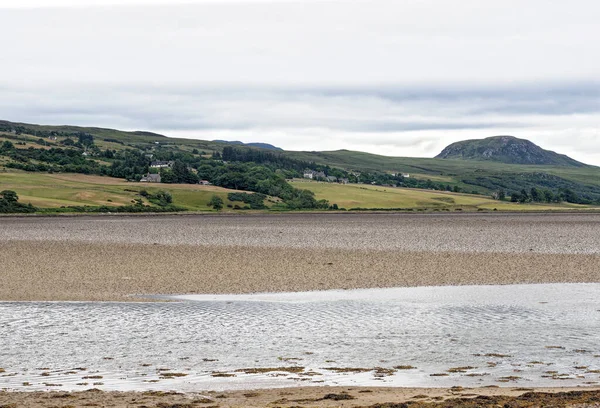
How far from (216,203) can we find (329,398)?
331ft

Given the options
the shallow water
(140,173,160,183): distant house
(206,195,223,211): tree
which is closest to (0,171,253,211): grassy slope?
(206,195,223,211): tree

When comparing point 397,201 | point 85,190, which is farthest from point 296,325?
point 397,201

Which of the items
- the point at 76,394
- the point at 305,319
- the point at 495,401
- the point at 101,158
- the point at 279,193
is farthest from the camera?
the point at 101,158

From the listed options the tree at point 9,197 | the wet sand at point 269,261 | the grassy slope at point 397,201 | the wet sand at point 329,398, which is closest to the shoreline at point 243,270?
the wet sand at point 269,261

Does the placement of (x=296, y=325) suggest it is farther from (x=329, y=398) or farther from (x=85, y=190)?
(x=85, y=190)

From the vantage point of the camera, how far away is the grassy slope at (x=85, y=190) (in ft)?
343

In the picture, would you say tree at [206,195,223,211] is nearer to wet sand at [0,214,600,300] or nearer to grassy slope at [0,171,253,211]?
grassy slope at [0,171,253,211]

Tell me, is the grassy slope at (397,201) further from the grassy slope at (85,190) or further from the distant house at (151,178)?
the distant house at (151,178)

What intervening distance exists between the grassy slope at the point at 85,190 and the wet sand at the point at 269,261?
159ft

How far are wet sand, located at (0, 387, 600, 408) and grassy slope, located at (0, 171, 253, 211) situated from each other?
85.7 m

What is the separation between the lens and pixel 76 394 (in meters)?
12.8

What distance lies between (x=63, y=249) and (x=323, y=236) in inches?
713

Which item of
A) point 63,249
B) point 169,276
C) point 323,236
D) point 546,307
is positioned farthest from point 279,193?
point 546,307

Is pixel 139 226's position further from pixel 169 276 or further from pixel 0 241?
pixel 169 276
